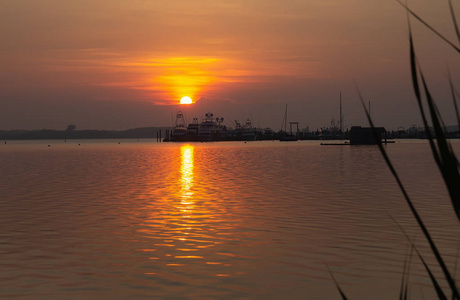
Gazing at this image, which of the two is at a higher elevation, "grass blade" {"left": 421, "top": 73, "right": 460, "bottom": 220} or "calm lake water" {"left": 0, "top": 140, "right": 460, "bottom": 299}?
"grass blade" {"left": 421, "top": 73, "right": 460, "bottom": 220}

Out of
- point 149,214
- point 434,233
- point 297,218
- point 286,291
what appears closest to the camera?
point 286,291

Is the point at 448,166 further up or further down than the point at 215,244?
further up

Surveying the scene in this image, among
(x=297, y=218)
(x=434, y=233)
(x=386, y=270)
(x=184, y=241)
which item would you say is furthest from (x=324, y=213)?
(x=386, y=270)

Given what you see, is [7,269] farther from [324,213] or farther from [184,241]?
[324,213]

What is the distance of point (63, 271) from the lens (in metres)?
13.9

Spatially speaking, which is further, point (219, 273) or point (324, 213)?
point (324, 213)

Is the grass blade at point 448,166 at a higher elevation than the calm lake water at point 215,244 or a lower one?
higher

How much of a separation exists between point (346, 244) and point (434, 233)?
3198mm

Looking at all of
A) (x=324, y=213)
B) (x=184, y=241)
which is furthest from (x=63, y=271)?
(x=324, y=213)

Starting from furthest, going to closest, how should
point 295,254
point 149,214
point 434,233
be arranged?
point 149,214
point 434,233
point 295,254

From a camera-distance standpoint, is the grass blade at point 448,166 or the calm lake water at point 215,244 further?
the calm lake water at point 215,244

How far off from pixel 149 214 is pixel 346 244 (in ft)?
33.0

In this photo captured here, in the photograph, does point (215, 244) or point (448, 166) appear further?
point (215, 244)

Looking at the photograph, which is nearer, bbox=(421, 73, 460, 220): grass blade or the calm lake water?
bbox=(421, 73, 460, 220): grass blade
